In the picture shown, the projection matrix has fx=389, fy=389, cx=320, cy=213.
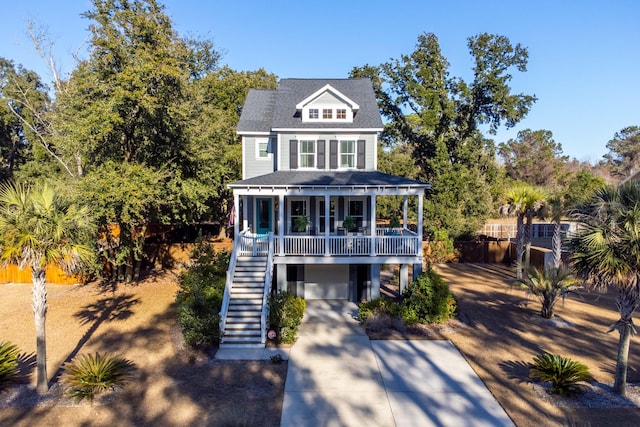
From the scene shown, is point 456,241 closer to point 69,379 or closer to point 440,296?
point 440,296

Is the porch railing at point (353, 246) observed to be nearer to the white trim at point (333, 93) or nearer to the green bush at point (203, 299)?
the green bush at point (203, 299)

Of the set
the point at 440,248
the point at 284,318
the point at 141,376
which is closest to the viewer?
the point at 141,376

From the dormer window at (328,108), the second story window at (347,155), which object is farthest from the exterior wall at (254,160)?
the second story window at (347,155)

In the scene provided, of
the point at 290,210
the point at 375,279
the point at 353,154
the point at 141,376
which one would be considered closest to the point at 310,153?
the point at 353,154

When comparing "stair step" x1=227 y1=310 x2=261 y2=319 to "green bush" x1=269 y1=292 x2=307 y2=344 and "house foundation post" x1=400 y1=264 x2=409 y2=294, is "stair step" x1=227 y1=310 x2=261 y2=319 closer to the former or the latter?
"green bush" x1=269 y1=292 x2=307 y2=344

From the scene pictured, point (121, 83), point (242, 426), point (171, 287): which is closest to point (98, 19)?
point (121, 83)

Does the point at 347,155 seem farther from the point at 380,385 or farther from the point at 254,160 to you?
the point at 380,385
